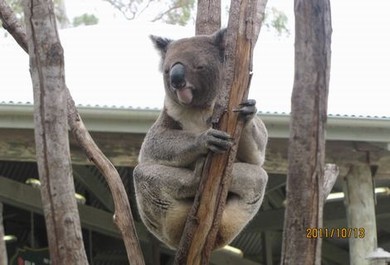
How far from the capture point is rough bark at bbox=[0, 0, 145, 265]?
4355 mm

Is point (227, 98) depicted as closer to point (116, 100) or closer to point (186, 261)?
point (186, 261)

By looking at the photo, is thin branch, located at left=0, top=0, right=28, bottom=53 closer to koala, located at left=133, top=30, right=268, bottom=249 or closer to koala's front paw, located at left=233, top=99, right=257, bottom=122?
koala, located at left=133, top=30, right=268, bottom=249

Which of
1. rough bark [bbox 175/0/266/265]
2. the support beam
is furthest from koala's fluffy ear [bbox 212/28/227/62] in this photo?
the support beam

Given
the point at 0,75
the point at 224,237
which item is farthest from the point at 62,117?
the point at 0,75

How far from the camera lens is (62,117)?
3.29 metres

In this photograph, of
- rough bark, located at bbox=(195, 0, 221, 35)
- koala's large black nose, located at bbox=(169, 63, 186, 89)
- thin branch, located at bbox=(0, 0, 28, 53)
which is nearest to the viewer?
thin branch, located at bbox=(0, 0, 28, 53)

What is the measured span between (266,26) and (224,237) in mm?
16736

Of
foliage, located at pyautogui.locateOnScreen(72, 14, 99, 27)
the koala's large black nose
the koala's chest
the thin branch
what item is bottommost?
the koala's chest

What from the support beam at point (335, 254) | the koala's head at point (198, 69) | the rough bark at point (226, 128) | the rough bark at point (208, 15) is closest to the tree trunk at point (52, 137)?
the rough bark at point (226, 128)

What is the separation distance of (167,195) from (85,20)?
722 inches

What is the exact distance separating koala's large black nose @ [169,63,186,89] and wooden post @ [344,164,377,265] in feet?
9.72

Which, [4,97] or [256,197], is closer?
[256,197]

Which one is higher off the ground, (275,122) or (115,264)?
(275,122)

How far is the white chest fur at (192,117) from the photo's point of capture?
5.05 metres
